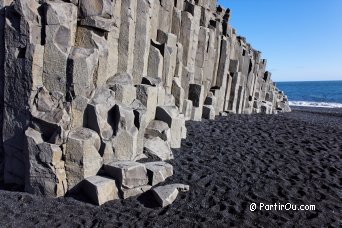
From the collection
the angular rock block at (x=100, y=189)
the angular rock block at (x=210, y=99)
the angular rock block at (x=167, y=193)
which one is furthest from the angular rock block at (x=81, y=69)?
the angular rock block at (x=210, y=99)

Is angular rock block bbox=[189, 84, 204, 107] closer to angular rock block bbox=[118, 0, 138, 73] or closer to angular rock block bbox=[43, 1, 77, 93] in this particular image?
angular rock block bbox=[118, 0, 138, 73]

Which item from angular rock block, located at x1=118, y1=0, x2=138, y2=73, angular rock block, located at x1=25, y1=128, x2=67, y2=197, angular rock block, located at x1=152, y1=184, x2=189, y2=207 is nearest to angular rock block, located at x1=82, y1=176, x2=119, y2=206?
angular rock block, located at x1=25, y1=128, x2=67, y2=197

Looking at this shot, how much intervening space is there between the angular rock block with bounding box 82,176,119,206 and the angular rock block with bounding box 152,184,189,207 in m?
0.63

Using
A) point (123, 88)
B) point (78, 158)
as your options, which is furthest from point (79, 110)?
point (123, 88)

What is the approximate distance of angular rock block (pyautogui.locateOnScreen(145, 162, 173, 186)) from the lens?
517 cm

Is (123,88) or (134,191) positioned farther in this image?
(123,88)

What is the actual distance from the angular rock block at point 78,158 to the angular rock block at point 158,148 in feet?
5.00

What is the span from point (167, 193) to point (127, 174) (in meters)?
0.67

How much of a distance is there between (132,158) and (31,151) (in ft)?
5.64

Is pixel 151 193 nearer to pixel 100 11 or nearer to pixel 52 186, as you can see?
pixel 52 186

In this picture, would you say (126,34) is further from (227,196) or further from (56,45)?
(227,196)

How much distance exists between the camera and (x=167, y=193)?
15.6 ft

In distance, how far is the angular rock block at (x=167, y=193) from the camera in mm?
4652

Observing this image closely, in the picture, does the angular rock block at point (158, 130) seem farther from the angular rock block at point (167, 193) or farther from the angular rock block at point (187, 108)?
the angular rock block at point (187, 108)
